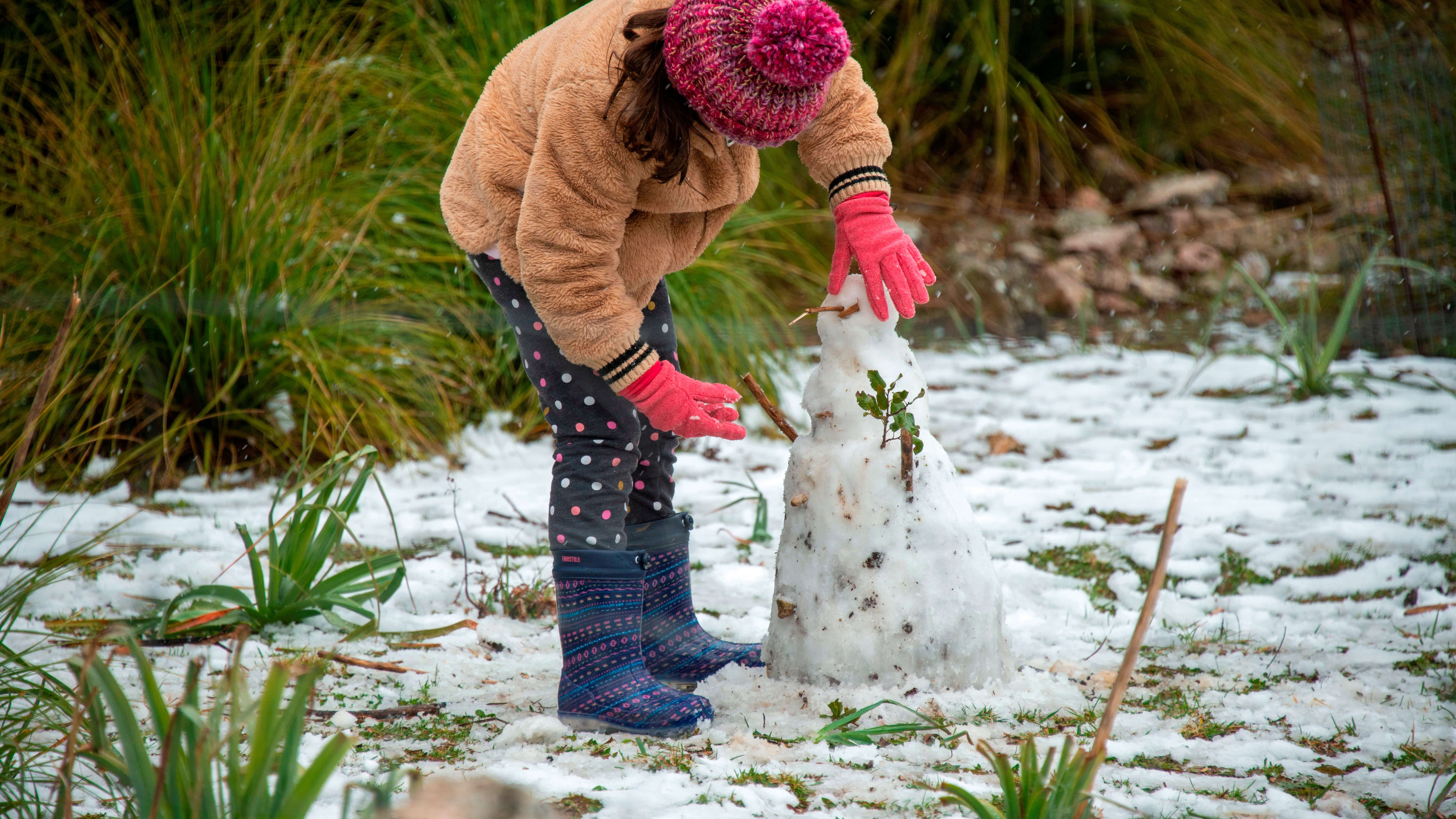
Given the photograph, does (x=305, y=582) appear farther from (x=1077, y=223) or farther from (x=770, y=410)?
(x=1077, y=223)

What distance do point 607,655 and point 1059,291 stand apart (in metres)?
3.86

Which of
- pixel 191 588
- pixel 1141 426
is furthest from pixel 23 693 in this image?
pixel 1141 426

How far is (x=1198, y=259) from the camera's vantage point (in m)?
5.25

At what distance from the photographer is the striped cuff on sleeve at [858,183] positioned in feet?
5.66

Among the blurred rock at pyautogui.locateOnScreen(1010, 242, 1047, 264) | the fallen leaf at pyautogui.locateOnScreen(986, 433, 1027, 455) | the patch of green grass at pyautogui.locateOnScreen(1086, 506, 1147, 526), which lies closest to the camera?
the patch of green grass at pyautogui.locateOnScreen(1086, 506, 1147, 526)

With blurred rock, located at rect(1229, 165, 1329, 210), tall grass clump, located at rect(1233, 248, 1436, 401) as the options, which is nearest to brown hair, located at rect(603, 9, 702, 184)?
tall grass clump, located at rect(1233, 248, 1436, 401)

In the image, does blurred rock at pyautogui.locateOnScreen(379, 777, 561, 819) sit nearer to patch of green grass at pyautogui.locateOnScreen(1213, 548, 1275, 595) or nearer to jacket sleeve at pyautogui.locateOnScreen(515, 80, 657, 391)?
jacket sleeve at pyautogui.locateOnScreen(515, 80, 657, 391)

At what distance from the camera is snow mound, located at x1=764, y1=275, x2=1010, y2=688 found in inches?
65.9

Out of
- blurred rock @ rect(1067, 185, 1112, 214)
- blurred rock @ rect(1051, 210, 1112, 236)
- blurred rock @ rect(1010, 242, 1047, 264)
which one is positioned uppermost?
blurred rock @ rect(1067, 185, 1112, 214)

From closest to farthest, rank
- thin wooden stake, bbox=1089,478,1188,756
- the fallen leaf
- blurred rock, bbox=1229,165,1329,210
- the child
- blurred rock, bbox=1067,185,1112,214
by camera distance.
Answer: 1. thin wooden stake, bbox=1089,478,1188,756
2. the child
3. the fallen leaf
4. blurred rock, bbox=1067,185,1112,214
5. blurred rock, bbox=1229,165,1329,210

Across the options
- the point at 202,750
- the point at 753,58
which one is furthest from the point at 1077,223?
the point at 202,750

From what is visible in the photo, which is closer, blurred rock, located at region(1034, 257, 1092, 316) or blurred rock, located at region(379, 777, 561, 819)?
blurred rock, located at region(379, 777, 561, 819)

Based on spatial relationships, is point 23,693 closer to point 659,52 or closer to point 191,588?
point 191,588

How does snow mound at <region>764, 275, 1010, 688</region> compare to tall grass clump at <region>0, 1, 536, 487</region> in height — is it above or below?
below
